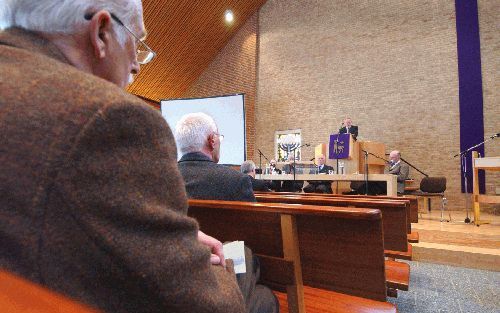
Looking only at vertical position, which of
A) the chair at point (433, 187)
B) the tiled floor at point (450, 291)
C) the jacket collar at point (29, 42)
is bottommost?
the tiled floor at point (450, 291)

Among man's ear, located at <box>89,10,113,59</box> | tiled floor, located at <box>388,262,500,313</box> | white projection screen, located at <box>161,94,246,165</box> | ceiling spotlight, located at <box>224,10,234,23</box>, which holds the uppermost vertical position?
ceiling spotlight, located at <box>224,10,234,23</box>

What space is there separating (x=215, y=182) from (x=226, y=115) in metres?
3.54

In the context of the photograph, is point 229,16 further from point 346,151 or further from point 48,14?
point 48,14

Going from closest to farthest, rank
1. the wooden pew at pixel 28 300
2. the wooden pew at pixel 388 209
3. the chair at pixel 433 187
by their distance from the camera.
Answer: the wooden pew at pixel 28 300
the wooden pew at pixel 388 209
the chair at pixel 433 187

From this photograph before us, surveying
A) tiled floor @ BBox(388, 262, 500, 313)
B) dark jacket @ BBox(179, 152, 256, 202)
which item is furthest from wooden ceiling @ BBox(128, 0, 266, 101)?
tiled floor @ BBox(388, 262, 500, 313)

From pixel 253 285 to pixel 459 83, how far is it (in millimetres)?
7987

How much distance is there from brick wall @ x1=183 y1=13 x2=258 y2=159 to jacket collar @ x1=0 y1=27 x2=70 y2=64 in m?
9.55

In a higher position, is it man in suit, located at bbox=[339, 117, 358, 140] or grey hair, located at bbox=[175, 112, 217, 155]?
man in suit, located at bbox=[339, 117, 358, 140]

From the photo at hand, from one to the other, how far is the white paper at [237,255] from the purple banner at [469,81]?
7.53 m

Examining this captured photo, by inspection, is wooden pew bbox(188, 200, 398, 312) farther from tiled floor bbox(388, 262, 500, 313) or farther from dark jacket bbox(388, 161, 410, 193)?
dark jacket bbox(388, 161, 410, 193)

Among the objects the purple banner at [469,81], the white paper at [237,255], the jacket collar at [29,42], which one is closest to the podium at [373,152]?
the purple banner at [469,81]

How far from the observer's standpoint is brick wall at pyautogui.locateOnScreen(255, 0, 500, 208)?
7.51 m

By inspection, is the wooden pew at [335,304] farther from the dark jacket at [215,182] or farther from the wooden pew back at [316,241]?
the dark jacket at [215,182]

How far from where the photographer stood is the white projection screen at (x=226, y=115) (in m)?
5.18
